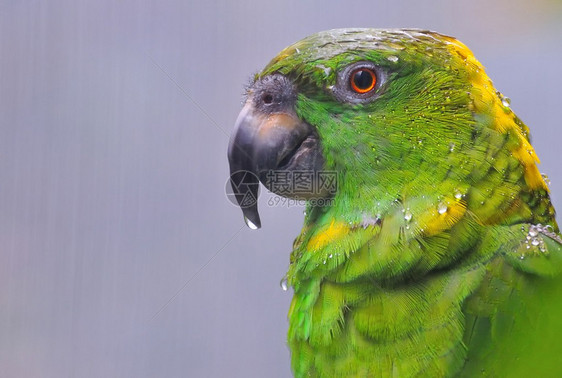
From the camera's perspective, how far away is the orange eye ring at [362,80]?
3.11 feet

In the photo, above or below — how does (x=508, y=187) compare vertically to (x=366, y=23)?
below

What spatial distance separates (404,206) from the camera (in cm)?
91

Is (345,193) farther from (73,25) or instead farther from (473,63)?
(73,25)

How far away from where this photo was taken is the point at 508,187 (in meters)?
0.90

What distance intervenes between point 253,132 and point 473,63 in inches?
16.6

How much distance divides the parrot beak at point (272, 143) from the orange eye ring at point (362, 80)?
0.35 feet

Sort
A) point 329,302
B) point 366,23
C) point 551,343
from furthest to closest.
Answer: point 366,23, point 329,302, point 551,343

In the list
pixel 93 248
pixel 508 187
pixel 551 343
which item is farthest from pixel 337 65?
pixel 93 248

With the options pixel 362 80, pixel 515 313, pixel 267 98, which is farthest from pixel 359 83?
pixel 515 313

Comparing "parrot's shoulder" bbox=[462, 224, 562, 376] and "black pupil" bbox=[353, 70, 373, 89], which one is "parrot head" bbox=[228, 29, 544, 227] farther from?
"parrot's shoulder" bbox=[462, 224, 562, 376]

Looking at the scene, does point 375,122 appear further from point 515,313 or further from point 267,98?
point 515,313

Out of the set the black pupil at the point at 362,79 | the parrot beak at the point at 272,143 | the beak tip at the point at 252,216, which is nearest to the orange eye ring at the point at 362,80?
the black pupil at the point at 362,79

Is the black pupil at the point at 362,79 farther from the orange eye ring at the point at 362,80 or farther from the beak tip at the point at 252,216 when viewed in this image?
the beak tip at the point at 252,216

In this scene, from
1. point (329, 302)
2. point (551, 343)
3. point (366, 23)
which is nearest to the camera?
point (551, 343)
